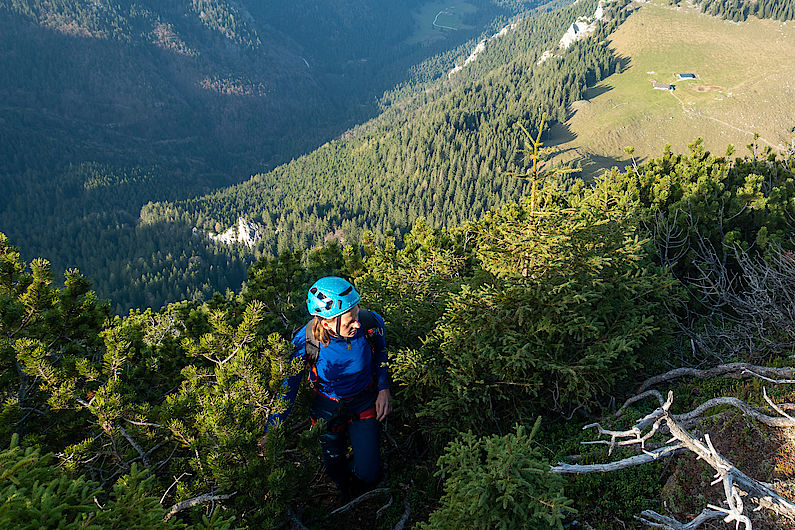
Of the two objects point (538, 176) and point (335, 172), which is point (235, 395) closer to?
point (538, 176)

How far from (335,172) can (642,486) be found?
171 m

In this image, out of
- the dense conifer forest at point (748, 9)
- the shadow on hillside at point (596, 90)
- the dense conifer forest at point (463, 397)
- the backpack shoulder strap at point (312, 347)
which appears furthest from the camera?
the shadow on hillside at point (596, 90)

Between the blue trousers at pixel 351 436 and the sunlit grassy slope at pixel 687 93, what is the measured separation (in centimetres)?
11847

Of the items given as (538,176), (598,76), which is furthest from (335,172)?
(538,176)

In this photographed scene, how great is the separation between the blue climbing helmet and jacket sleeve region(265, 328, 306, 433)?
564 mm

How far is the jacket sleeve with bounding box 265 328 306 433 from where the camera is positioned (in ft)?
14.6

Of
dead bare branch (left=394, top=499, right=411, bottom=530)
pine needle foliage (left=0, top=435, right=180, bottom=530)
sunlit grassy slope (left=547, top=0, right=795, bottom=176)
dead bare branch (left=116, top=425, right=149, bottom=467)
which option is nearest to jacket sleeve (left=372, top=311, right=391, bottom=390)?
dead bare branch (left=394, top=499, right=411, bottom=530)

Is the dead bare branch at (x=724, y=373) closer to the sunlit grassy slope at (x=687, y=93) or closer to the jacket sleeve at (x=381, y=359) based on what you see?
the jacket sleeve at (x=381, y=359)

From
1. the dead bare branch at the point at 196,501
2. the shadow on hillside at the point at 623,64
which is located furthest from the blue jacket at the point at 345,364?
the shadow on hillside at the point at 623,64

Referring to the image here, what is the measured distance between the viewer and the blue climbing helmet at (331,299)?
16.6 feet

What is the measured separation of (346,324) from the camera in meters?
5.25

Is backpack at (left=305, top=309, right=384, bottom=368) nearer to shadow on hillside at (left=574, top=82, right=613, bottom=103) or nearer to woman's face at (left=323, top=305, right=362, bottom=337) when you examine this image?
woman's face at (left=323, top=305, right=362, bottom=337)

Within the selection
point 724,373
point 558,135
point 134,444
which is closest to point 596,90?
point 558,135

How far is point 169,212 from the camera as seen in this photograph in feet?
522
